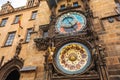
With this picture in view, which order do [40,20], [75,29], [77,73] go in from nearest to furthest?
1. [77,73]
2. [75,29]
3. [40,20]

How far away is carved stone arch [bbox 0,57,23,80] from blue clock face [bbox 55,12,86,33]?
5.14 m

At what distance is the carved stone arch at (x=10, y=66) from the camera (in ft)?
39.3

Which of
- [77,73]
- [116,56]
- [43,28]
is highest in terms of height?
[43,28]

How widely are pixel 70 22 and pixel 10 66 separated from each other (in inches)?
275

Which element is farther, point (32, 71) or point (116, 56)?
point (32, 71)

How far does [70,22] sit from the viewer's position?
31.8 ft

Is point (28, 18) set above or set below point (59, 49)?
above

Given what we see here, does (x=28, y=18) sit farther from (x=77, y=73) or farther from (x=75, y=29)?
(x=77, y=73)

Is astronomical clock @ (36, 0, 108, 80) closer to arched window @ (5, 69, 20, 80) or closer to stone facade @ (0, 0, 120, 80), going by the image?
stone facade @ (0, 0, 120, 80)

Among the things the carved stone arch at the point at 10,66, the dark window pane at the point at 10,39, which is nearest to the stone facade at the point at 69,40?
the carved stone arch at the point at 10,66

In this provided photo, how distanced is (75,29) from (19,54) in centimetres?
663

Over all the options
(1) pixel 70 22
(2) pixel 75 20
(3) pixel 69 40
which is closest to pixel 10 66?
(3) pixel 69 40

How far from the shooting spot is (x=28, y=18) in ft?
55.3

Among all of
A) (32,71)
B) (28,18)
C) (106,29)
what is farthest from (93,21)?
(28,18)
